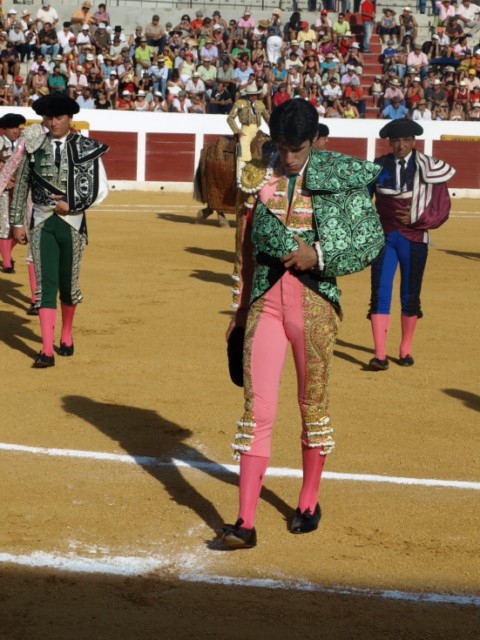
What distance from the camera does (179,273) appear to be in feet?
38.9

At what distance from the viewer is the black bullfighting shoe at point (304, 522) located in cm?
443

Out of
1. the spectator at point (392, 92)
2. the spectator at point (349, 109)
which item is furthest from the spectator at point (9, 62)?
the spectator at point (392, 92)

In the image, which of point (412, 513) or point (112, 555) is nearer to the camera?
point (112, 555)

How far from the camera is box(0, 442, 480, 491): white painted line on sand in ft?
16.9

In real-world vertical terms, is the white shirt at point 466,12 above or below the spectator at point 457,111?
above

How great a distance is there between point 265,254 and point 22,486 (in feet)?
5.07

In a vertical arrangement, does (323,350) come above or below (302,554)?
above

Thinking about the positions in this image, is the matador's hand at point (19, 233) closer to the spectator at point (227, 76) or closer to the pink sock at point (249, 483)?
the pink sock at point (249, 483)

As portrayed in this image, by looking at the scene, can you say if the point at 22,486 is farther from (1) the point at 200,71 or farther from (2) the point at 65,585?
(1) the point at 200,71

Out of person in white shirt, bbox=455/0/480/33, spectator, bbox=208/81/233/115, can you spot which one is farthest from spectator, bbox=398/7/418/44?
spectator, bbox=208/81/233/115

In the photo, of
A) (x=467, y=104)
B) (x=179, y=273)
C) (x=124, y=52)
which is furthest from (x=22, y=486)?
(x=467, y=104)

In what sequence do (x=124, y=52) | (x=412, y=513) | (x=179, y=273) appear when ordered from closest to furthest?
(x=412, y=513) < (x=179, y=273) < (x=124, y=52)

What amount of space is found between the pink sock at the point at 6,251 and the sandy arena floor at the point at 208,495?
207cm

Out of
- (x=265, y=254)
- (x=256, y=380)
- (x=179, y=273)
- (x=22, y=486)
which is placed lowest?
(x=179, y=273)
